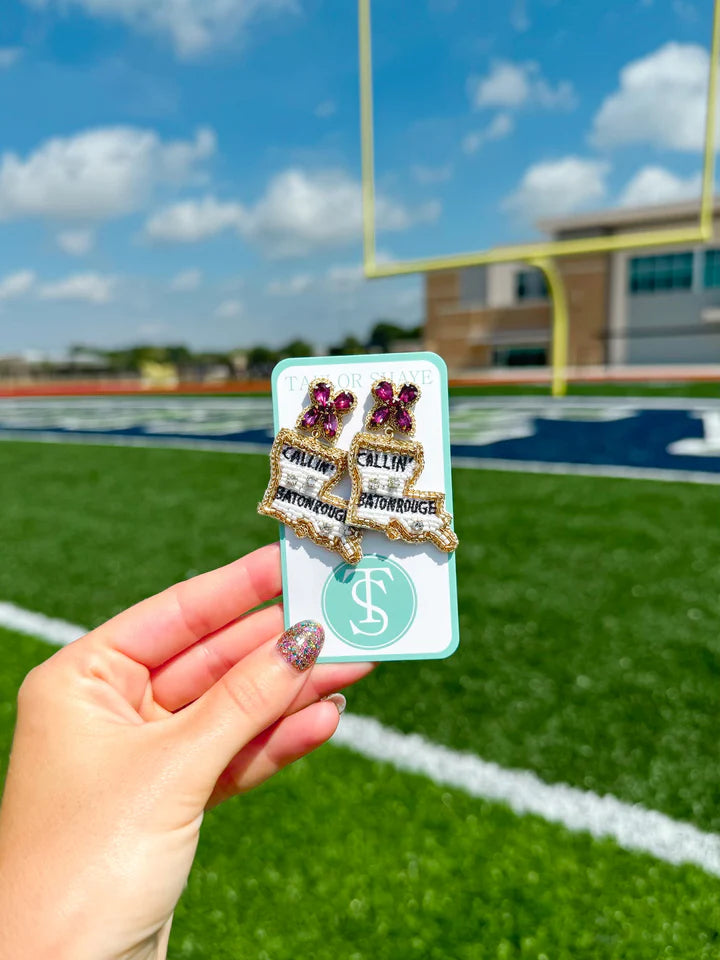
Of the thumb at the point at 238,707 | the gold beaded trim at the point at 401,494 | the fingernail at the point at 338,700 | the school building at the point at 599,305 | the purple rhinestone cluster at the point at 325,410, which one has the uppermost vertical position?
the school building at the point at 599,305

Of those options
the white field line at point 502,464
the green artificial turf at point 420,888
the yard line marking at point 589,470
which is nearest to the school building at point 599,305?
the white field line at point 502,464

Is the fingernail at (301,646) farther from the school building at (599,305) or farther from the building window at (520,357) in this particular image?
the building window at (520,357)

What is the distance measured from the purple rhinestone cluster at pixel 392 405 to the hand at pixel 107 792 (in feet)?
1.33

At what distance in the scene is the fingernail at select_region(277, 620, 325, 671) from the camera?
1.07 meters

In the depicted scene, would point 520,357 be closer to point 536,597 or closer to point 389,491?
point 536,597

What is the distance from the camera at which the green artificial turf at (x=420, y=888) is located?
4.94ft

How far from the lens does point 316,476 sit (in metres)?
1.27

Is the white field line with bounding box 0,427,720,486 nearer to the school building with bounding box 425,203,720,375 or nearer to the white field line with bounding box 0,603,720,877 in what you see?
the white field line with bounding box 0,603,720,877

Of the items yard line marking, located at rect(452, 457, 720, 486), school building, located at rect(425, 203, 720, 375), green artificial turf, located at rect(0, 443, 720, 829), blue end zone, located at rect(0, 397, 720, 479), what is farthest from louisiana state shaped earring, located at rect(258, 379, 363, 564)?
school building, located at rect(425, 203, 720, 375)

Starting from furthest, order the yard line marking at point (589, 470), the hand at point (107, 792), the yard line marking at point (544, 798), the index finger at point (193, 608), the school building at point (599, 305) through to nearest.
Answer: the school building at point (599, 305), the yard line marking at point (589, 470), the yard line marking at point (544, 798), the index finger at point (193, 608), the hand at point (107, 792)

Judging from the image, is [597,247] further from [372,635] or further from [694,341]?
[694,341]

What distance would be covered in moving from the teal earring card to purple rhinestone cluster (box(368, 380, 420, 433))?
2 centimetres

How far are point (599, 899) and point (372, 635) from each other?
917mm

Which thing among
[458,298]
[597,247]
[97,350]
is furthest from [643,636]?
[97,350]
